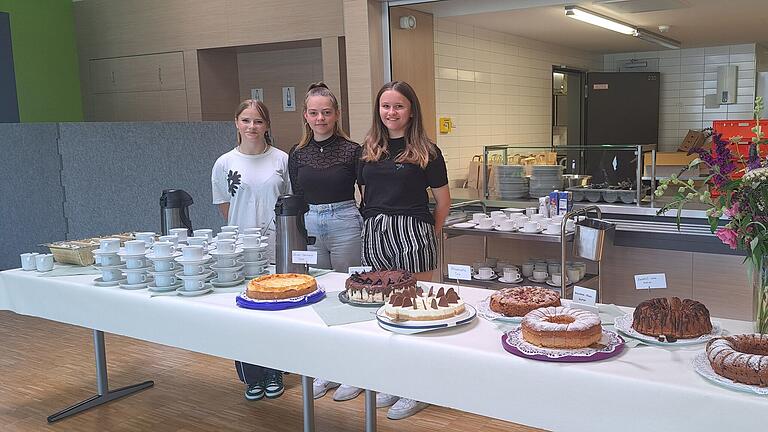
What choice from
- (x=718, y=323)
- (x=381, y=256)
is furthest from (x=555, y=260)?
(x=718, y=323)

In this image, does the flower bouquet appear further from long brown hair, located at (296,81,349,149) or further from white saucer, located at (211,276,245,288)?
long brown hair, located at (296,81,349,149)

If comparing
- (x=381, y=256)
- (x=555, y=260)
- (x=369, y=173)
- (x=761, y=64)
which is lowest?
(x=555, y=260)

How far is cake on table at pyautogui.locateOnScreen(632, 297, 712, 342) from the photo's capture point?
5.67 feet

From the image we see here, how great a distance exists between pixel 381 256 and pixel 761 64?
23.4 ft

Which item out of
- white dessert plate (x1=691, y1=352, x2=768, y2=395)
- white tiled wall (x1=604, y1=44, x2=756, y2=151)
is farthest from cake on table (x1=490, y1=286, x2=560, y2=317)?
white tiled wall (x1=604, y1=44, x2=756, y2=151)

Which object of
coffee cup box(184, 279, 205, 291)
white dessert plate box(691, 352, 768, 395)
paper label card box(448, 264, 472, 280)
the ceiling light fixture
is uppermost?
the ceiling light fixture

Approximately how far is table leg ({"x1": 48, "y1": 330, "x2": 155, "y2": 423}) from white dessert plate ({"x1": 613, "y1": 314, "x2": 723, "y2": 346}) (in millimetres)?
2373

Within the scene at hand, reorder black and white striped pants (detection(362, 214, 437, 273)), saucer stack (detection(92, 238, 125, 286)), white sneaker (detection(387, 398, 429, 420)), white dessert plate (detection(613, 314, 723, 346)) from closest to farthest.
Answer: white dessert plate (detection(613, 314, 723, 346)) → saucer stack (detection(92, 238, 125, 286)) → black and white striped pants (detection(362, 214, 437, 273)) → white sneaker (detection(387, 398, 429, 420))

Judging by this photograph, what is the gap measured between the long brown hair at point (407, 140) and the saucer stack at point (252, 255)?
582 mm

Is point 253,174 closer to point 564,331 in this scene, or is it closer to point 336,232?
point 336,232

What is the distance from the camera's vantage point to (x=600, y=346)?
1.69m

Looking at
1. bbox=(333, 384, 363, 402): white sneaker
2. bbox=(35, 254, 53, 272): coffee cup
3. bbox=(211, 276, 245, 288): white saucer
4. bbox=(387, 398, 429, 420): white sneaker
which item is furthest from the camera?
bbox=(333, 384, 363, 402): white sneaker

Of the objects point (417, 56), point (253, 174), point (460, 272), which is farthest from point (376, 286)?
point (417, 56)

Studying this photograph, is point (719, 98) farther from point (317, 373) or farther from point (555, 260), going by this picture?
point (317, 373)
